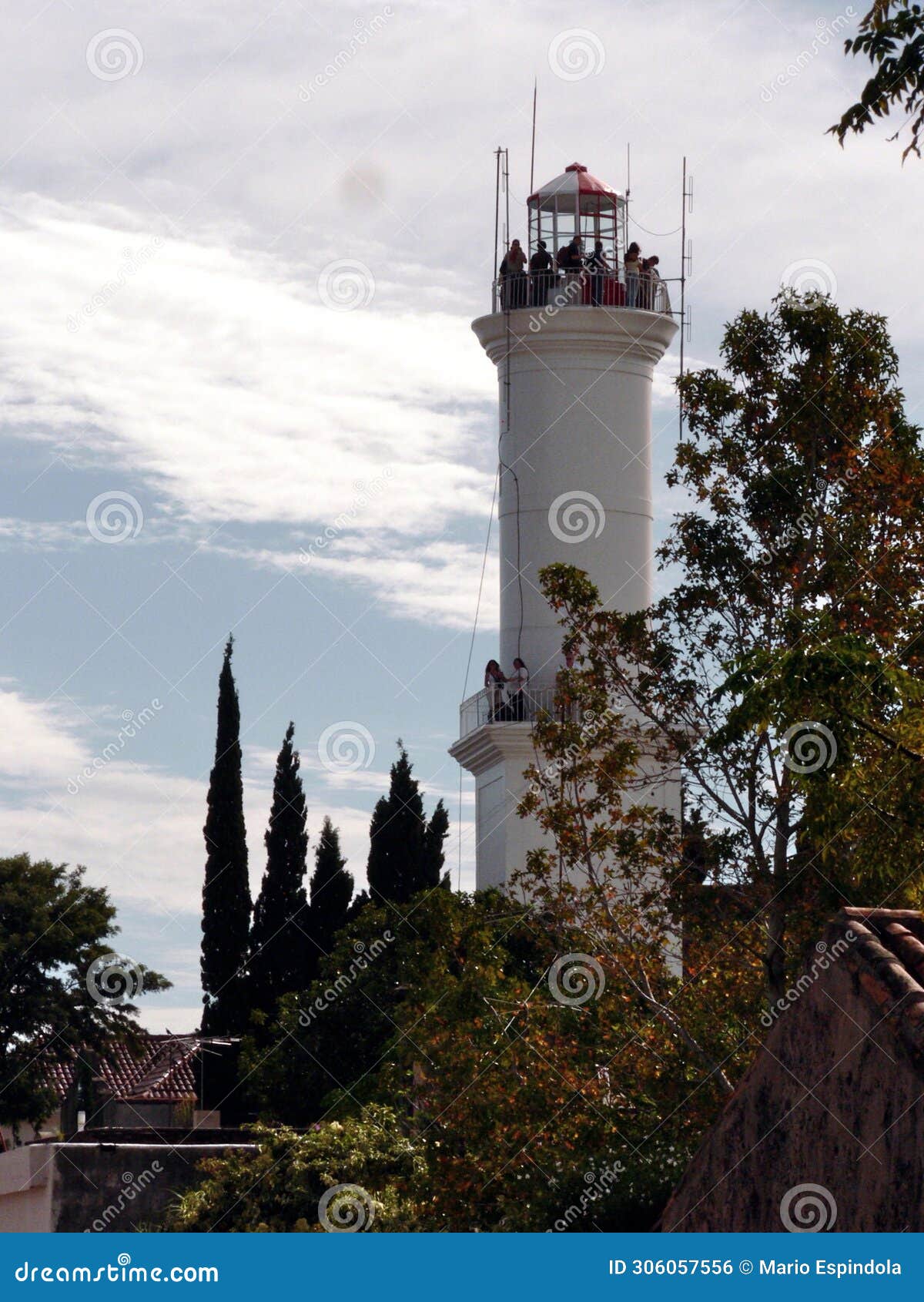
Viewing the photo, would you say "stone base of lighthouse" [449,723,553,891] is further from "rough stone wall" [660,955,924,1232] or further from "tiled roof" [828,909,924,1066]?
"tiled roof" [828,909,924,1066]

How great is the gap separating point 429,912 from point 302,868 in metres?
22.4

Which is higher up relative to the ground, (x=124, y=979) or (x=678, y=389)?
(x=678, y=389)

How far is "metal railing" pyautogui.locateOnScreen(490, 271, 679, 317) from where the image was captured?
44000mm

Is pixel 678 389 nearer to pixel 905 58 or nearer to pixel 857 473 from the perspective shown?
pixel 857 473

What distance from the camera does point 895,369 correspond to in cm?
1883

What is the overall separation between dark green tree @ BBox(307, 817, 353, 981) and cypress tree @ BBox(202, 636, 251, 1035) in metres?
1.56

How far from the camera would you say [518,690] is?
42531mm

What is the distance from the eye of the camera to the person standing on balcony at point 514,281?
1751 inches
